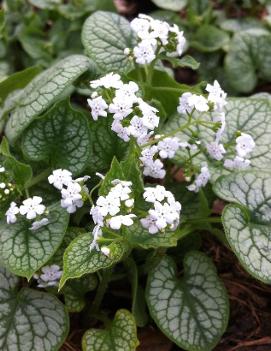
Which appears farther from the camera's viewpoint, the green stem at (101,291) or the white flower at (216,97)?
the green stem at (101,291)

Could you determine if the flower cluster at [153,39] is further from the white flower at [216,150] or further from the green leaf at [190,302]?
the green leaf at [190,302]

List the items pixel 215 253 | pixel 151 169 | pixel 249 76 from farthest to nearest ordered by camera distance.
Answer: pixel 249 76 → pixel 215 253 → pixel 151 169

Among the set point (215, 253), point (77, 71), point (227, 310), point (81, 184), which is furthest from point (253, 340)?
point (77, 71)

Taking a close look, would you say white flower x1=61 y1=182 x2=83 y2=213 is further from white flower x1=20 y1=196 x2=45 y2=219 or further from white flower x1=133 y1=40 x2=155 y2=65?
white flower x1=133 y1=40 x2=155 y2=65

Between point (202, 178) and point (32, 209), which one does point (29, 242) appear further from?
point (202, 178)

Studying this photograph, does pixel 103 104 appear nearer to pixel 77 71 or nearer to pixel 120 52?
pixel 77 71

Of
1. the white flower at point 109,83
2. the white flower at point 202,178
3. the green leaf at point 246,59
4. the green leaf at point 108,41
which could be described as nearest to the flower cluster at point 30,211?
the white flower at point 109,83

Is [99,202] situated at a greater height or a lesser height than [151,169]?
greater
